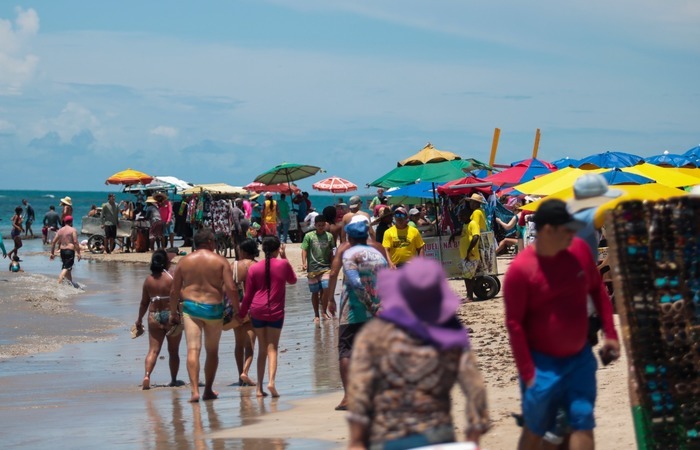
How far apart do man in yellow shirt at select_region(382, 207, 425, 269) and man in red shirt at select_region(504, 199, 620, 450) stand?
8.46 m

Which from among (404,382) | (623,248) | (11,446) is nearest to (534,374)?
(623,248)

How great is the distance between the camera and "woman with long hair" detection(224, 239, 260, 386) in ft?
36.1

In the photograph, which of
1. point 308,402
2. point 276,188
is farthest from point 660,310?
point 276,188

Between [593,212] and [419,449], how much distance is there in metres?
3.02

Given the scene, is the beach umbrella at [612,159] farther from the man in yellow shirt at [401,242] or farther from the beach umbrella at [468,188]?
the man in yellow shirt at [401,242]

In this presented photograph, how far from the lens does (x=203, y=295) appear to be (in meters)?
10.3

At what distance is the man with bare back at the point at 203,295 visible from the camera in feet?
33.6

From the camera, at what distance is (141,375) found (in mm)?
12500

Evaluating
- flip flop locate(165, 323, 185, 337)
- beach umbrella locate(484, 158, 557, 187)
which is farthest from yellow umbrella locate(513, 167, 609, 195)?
beach umbrella locate(484, 158, 557, 187)

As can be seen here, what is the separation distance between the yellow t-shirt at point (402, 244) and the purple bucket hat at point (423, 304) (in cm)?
983

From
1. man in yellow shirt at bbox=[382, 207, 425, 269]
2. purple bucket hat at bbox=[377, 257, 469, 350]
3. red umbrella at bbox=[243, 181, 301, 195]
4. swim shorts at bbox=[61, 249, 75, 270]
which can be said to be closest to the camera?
purple bucket hat at bbox=[377, 257, 469, 350]

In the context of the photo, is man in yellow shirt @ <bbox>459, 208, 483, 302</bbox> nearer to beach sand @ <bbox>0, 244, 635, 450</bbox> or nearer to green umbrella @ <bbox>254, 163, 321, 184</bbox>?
beach sand @ <bbox>0, 244, 635, 450</bbox>

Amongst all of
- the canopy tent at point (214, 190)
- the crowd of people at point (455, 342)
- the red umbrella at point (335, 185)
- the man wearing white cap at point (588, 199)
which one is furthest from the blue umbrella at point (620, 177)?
the red umbrella at point (335, 185)

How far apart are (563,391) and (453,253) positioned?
11157mm
